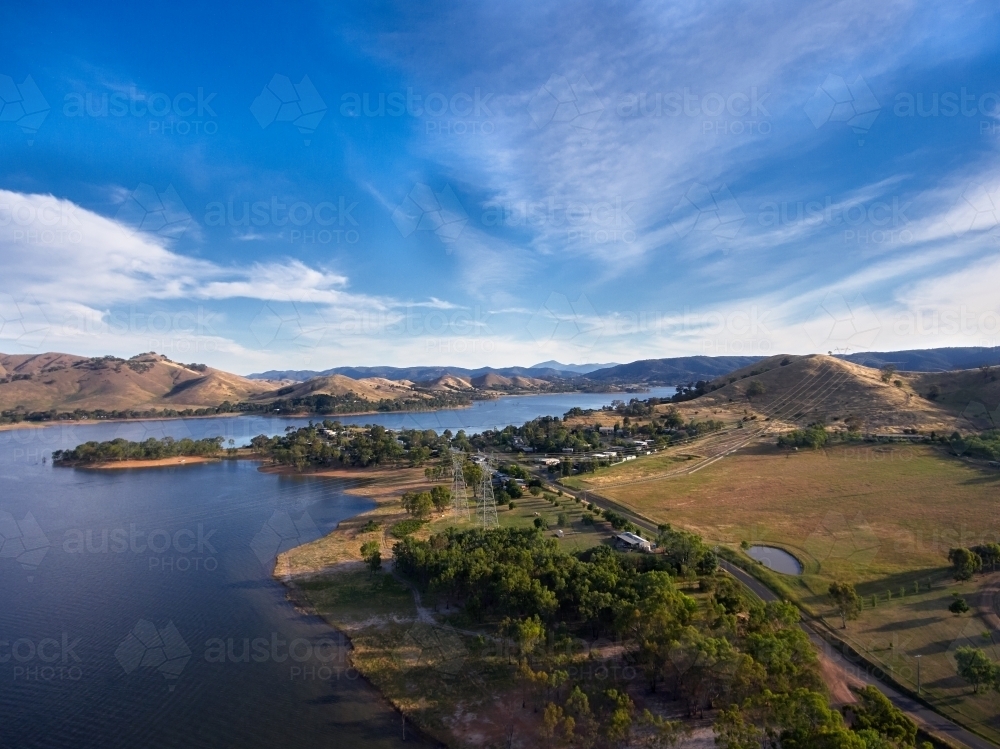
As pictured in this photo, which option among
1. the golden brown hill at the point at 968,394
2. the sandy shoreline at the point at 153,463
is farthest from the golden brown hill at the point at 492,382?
the golden brown hill at the point at 968,394

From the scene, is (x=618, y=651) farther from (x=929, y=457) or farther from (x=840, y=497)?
(x=929, y=457)

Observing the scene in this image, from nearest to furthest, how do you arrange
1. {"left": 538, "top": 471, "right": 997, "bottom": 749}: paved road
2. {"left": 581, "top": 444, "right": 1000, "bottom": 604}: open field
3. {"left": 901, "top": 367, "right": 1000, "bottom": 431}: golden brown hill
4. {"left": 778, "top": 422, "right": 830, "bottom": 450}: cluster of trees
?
1. {"left": 538, "top": 471, "right": 997, "bottom": 749}: paved road
2. {"left": 581, "top": 444, "right": 1000, "bottom": 604}: open field
3. {"left": 778, "top": 422, "right": 830, "bottom": 450}: cluster of trees
4. {"left": 901, "top": 367, "right": 1000, "bottom": 431}: golden brown hill

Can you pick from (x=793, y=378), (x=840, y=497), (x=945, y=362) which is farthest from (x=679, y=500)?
(x=945, y=362)

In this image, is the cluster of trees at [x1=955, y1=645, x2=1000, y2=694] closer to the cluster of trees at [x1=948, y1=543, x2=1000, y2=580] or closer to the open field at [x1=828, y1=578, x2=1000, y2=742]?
the open field at [x1=828, y1=578, x2=1000, y2=742]

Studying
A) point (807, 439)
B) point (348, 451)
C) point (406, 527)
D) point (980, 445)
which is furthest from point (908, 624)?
point (348, 451)

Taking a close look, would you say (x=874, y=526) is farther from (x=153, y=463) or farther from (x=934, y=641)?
(x=153, y=463)

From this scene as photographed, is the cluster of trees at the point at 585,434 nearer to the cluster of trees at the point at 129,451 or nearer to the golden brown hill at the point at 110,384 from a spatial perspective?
the cluster of trees at the point at 129,451

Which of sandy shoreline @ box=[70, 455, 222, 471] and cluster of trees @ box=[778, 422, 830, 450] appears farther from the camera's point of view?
sandy shoreline @ box=[70, 455, 222, 471]

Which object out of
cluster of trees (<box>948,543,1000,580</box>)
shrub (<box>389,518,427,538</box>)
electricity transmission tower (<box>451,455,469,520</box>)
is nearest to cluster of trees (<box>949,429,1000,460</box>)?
cluster of trees (<box>948,543,1000,580</box>)
